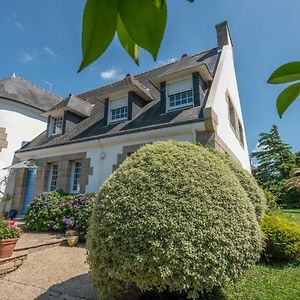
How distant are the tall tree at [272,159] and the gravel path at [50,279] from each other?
23600mm

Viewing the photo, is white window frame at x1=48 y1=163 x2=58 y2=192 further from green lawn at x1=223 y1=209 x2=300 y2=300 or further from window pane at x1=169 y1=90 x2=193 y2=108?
green lawn at x1=223 y1=209 x2=300 y2=300

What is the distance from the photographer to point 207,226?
339 cm

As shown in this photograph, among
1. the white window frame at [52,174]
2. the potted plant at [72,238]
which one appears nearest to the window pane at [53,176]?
the white window frame at [52,174]

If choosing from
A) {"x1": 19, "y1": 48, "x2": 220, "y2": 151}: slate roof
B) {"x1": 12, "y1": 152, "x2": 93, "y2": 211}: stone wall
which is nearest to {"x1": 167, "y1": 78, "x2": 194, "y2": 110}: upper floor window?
{"x1": 19, "y1": 48, "x2": 220, "y2": 151}: slate roof

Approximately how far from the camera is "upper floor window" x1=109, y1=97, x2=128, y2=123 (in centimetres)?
1186

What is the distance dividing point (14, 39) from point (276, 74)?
46.3 inches

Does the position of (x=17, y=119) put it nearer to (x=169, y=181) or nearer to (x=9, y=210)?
(x=9, y=210)

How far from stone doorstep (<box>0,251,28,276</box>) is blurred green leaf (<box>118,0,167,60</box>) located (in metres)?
6.39

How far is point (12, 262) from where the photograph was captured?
566 cm

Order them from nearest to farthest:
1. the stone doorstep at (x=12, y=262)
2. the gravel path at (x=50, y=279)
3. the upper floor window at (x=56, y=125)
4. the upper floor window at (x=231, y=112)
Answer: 1. the gravel path at (x=50, y=279)
2. the stone doorstep at (x=12, y=262)
3. the upper floor window at (x=231, y=112)
4. the upper floor window at (x=56, y=125)

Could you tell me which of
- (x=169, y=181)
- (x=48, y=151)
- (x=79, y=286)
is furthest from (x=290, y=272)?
(x=48, y=151)

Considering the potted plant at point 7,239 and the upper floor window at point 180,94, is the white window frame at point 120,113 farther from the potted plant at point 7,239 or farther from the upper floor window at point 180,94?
the potted plant at point 7,239

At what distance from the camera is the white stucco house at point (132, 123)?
9.41 metres

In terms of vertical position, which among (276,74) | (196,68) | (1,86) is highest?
(1,86)
